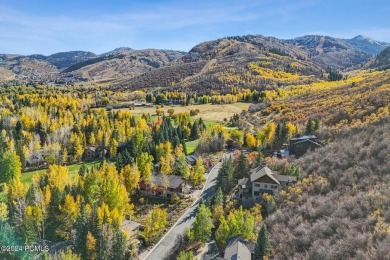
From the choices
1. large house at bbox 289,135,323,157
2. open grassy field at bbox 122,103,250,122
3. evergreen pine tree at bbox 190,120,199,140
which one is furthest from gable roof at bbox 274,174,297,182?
open grassy field at bbox 122,103,250,122

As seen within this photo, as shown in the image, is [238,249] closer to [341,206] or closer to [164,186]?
[341,206]

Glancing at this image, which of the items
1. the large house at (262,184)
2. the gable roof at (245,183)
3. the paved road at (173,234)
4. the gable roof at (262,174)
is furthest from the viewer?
the gable roof at (245,183)

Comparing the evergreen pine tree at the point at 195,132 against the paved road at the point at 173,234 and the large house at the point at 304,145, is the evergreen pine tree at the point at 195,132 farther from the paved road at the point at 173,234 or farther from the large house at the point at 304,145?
the large house at the point at 304,145

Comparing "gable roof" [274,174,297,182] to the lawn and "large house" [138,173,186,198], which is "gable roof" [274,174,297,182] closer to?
"large house" [138,173,186,198]

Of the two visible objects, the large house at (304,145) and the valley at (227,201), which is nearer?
the valley at (227,201)

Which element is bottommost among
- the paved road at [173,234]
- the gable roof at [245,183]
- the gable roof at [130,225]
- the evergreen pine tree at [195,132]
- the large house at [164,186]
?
the paved road at [173,234]

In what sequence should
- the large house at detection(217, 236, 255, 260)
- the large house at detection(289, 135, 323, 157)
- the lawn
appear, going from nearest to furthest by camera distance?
the large house at detection(217, 236, 255, 260) < the large house at detection(289, 135, 323, 157) < the lawn

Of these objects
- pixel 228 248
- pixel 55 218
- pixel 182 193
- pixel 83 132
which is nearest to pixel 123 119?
pixel 83 132

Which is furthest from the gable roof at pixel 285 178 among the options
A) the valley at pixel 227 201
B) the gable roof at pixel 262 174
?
the gable roof at pixel 262 174
